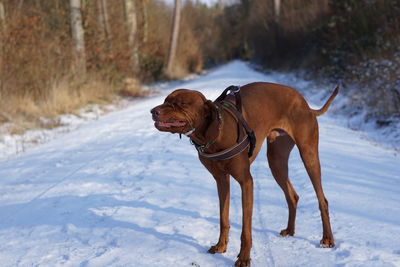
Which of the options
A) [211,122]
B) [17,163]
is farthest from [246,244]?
[17,163]

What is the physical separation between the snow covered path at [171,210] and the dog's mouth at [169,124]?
3.61 ft

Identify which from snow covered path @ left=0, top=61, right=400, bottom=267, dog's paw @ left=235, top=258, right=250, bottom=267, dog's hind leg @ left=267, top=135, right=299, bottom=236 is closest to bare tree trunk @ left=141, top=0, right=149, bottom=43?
snow covered path @ left=0, top=61, right=400, bottom=267

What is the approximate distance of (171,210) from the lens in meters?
3.94

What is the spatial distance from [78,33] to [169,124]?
11809 mm

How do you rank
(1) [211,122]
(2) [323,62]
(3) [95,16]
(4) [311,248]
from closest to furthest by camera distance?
1. (1) [211,122]
2. (4) [311,248]
3. (3) [95,16]
4. (2) [323,62]

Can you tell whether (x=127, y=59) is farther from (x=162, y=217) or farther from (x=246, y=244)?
(x=246, y=244)

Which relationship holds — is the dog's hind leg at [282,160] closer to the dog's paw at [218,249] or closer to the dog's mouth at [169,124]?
the dog's paw at [218,249]

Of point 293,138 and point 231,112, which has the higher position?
point 231,112

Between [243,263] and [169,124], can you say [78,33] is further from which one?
[243,263]

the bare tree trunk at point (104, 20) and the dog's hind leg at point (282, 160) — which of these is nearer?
the dog's hind leg at point (282, 160)

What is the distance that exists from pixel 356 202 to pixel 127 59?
44.7 ft

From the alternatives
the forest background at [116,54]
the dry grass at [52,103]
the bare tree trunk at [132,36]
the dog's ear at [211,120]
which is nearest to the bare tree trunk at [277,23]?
the forest background at [116,54]

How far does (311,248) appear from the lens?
303cm

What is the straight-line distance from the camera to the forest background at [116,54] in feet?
30.6
